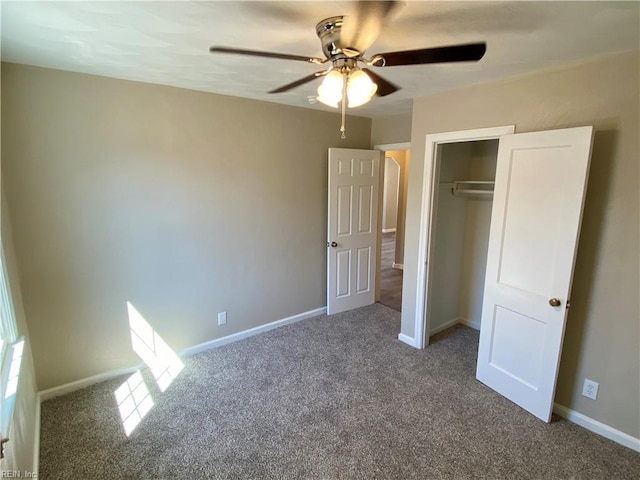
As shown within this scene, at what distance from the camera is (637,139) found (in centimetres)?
193

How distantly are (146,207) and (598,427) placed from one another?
3.70m

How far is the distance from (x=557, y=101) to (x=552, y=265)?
3.60 ft

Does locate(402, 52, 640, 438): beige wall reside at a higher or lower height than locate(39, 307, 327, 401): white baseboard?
higher

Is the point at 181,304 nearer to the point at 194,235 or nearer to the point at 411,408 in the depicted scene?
the point at 194,235

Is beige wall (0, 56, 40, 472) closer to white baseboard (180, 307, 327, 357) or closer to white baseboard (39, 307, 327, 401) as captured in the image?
white baseboard (39, 307, 327, 401)

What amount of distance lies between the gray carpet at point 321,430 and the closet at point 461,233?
764mm

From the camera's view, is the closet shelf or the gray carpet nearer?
the gray carpet

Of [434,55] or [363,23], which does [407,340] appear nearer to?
[434,55]

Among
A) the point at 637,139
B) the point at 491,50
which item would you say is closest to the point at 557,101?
the point at 637,139

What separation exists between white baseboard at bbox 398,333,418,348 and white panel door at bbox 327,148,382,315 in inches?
36.1

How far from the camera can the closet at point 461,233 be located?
3420 millimetres

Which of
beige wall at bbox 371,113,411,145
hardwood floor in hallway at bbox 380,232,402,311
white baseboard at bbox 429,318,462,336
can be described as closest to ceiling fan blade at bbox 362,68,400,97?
beige wall at bbox 371,113,411,145

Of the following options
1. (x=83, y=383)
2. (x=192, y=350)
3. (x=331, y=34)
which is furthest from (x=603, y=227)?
(x=83, y=383)

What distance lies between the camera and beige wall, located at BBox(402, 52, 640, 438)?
198 centimetres
